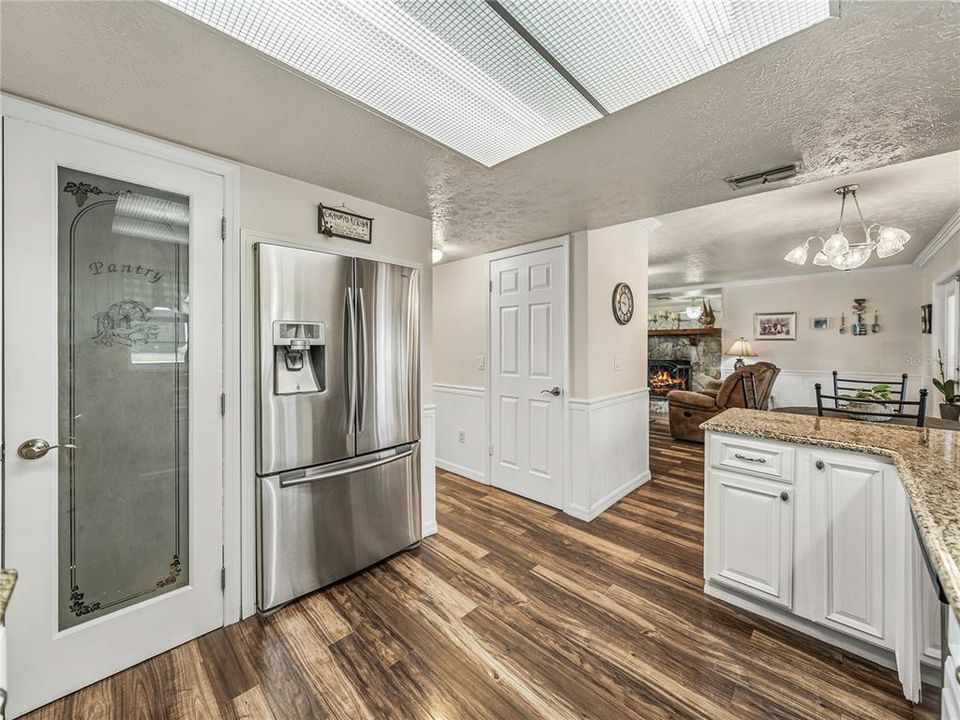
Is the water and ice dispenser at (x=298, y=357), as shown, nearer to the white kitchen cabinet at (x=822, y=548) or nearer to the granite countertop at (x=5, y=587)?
the granite countertop at (x=5, y=587)

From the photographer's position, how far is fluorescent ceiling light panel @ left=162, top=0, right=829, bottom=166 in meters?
1.00

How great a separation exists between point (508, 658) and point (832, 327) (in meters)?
7.40

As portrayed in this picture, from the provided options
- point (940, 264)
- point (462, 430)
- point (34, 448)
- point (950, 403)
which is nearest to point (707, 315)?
point (940, 264)

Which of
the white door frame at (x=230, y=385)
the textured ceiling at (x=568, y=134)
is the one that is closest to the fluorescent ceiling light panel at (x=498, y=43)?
the textured ceiling at (x=568, y=134)

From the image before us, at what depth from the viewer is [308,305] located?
6.61 feet

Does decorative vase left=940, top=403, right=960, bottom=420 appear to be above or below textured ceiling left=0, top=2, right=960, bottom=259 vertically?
below

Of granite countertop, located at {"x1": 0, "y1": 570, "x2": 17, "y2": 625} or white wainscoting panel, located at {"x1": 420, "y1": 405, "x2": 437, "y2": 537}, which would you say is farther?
white wainscoting panel, located at {"x1": 420, "y1": 405, "x2": 437, "y2": 537}

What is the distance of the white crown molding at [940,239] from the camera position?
3.58m

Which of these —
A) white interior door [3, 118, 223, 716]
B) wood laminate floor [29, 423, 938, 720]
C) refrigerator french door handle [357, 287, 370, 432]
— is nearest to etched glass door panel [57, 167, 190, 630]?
white interior door [3, 118, 223, 716]

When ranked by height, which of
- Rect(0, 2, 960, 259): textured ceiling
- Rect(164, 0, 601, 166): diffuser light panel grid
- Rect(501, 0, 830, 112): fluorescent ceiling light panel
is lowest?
Rect(501, 0, 830, 112): fluorescent ceiling light panel

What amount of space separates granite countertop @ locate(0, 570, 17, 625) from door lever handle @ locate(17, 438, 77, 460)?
2.56ft

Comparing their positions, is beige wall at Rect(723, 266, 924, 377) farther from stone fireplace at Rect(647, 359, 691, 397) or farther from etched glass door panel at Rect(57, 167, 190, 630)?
etched glass door panel at Rect(57, 167, 190, 630)

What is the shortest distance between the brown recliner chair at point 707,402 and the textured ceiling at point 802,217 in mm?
1507

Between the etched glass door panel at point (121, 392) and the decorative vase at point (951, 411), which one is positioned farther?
the decorative vase at point (951, 411)
